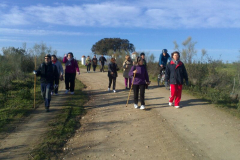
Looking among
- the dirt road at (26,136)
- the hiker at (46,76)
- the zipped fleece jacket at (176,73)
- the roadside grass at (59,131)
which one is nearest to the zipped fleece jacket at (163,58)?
the zipped fleece jacket at (176,73)

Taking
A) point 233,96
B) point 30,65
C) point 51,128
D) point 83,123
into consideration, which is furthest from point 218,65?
point 30,65

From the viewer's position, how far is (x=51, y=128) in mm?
5824

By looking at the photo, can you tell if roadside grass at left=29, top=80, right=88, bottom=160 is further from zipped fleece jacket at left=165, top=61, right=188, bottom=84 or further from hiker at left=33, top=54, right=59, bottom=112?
zipped fleece jacket at left=165, top=61, right=188, bottom=84

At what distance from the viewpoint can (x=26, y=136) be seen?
5.34 metres

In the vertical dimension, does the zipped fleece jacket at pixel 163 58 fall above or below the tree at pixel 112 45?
below

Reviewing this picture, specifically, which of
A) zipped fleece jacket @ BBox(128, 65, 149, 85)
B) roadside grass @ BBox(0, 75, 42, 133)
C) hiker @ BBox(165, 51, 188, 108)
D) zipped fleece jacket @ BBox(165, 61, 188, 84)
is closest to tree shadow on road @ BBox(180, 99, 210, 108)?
hiker @ BBox(165, 51, 188, 108)

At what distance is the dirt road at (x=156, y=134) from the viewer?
4449 mm

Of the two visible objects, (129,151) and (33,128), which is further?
(33,128)

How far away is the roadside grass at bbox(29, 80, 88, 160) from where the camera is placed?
4.47m

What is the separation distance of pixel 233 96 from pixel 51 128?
25.1 feet

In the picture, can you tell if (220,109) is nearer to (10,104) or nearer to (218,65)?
(218,65)

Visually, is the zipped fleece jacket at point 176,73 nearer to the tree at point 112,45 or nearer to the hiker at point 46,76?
the hiker at point 46,76

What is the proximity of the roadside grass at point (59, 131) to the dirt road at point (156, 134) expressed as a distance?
191mm

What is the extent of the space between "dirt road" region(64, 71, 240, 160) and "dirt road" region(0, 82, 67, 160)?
2.77 feet
